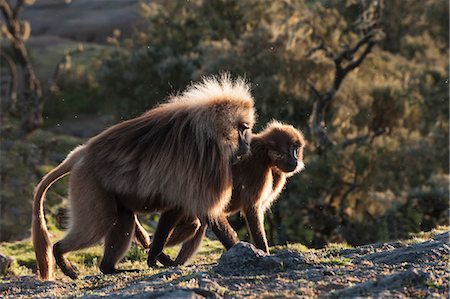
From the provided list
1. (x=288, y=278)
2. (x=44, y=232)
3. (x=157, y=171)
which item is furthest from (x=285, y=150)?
(x=288, y=278)

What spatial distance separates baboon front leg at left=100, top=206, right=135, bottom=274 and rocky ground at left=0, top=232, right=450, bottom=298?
0.39m

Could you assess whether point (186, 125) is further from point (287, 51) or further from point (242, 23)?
point (242, 23)

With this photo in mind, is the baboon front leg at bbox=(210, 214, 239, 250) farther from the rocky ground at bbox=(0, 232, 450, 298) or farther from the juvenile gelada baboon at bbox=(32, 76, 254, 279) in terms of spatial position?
the rocky ground at bbox=(0, 232, 450, 298)

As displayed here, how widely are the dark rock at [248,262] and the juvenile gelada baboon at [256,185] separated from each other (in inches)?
52.6

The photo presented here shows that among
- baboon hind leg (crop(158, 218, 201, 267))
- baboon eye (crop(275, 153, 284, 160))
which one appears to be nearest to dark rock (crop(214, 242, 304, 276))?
baboon eye (crop(275, 153, 284, 160))

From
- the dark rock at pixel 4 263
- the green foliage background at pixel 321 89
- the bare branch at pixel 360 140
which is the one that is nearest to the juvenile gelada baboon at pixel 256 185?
the dark rock at pixel 4 263

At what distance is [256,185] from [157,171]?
1104mm

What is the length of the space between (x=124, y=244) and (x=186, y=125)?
1.37 meters

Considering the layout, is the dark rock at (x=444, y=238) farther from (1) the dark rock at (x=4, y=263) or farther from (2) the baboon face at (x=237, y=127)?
(1) the dark rock at (x=4, y=263)

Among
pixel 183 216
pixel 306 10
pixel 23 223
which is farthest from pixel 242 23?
pixel 183 216

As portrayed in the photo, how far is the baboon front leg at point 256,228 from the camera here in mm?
8062

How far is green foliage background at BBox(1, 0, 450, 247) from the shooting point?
2127 cm

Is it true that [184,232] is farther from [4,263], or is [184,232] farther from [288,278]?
[288,278]

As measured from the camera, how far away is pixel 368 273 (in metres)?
6.10
